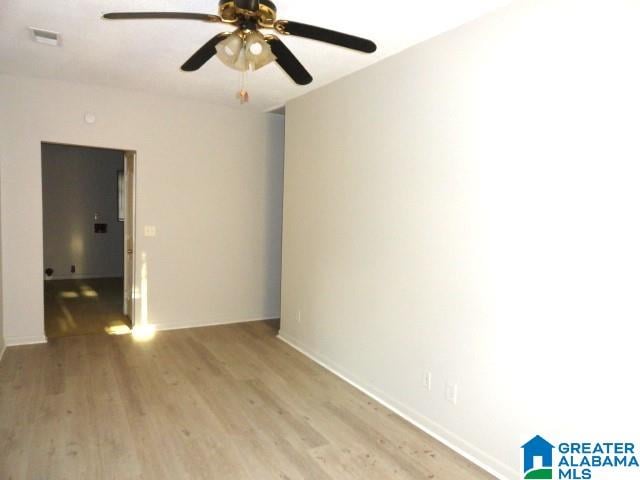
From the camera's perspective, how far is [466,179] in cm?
261

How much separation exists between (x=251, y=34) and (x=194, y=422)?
2394 millimetres

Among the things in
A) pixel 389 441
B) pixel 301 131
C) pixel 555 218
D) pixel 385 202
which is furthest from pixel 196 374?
pixel 555 218

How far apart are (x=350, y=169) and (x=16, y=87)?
3.25 metres

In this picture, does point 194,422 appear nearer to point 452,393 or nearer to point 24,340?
point 452,393

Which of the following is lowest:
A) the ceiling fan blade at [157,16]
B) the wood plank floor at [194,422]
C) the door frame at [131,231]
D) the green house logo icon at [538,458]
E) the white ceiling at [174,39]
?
the wood plank floor at [194,422]

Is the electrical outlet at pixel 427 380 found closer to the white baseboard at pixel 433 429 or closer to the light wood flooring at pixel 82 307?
the white baseboard at pixel 433 429

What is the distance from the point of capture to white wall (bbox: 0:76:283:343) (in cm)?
414

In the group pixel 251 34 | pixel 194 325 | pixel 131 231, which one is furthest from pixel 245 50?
pixel 194 325

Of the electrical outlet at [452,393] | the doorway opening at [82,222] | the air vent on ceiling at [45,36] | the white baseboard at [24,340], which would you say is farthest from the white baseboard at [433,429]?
the doorway opening at [82,222]

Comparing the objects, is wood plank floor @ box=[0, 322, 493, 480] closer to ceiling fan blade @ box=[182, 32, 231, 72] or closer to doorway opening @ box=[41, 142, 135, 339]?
ceiling fan blade @ box=[182, 32, 231, 72]

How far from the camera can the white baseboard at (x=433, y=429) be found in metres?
2.40

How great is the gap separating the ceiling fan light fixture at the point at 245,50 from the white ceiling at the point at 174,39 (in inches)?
25.1

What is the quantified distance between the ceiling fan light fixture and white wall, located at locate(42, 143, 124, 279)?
22.5 feet

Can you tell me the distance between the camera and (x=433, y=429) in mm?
2805
